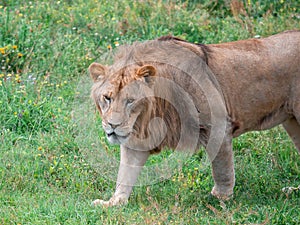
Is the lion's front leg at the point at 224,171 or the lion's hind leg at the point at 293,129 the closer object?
the lion's front leg at the point at 224,171

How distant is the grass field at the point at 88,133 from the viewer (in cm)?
532

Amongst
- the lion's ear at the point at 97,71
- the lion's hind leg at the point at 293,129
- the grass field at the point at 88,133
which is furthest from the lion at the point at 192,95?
the grass field at the point at 88,133

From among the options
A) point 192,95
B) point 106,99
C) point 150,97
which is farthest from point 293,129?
point 106,99

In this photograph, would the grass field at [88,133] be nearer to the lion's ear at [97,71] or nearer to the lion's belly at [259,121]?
the lion's belly at [259,121]

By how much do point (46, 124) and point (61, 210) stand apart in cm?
167

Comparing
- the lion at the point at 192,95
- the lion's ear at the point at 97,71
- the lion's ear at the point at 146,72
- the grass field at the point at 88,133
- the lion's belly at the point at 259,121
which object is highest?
the lion's ear at the point at 146,72

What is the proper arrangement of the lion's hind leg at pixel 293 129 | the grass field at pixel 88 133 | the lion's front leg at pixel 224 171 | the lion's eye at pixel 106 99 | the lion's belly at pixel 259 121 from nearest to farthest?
the lion's eye at pixel 106 99, the grass field at pixel 88 133, the lion's front leg at pixel 224 171, the lion's belly at pixel 259 121, the lion's hind leg at pixel 293 129

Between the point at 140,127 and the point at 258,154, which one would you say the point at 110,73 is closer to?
the point at 140,127

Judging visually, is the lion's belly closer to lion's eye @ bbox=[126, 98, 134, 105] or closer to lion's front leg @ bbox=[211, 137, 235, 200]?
lion's front leg @ bbox=[211, 137, 235, 200]

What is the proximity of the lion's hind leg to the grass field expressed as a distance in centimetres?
29

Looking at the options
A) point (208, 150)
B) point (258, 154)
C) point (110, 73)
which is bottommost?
point (258, 154)

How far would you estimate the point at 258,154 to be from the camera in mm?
6594

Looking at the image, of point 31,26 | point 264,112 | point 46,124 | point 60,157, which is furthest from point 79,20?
point 264,112

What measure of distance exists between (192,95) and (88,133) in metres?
1.60
